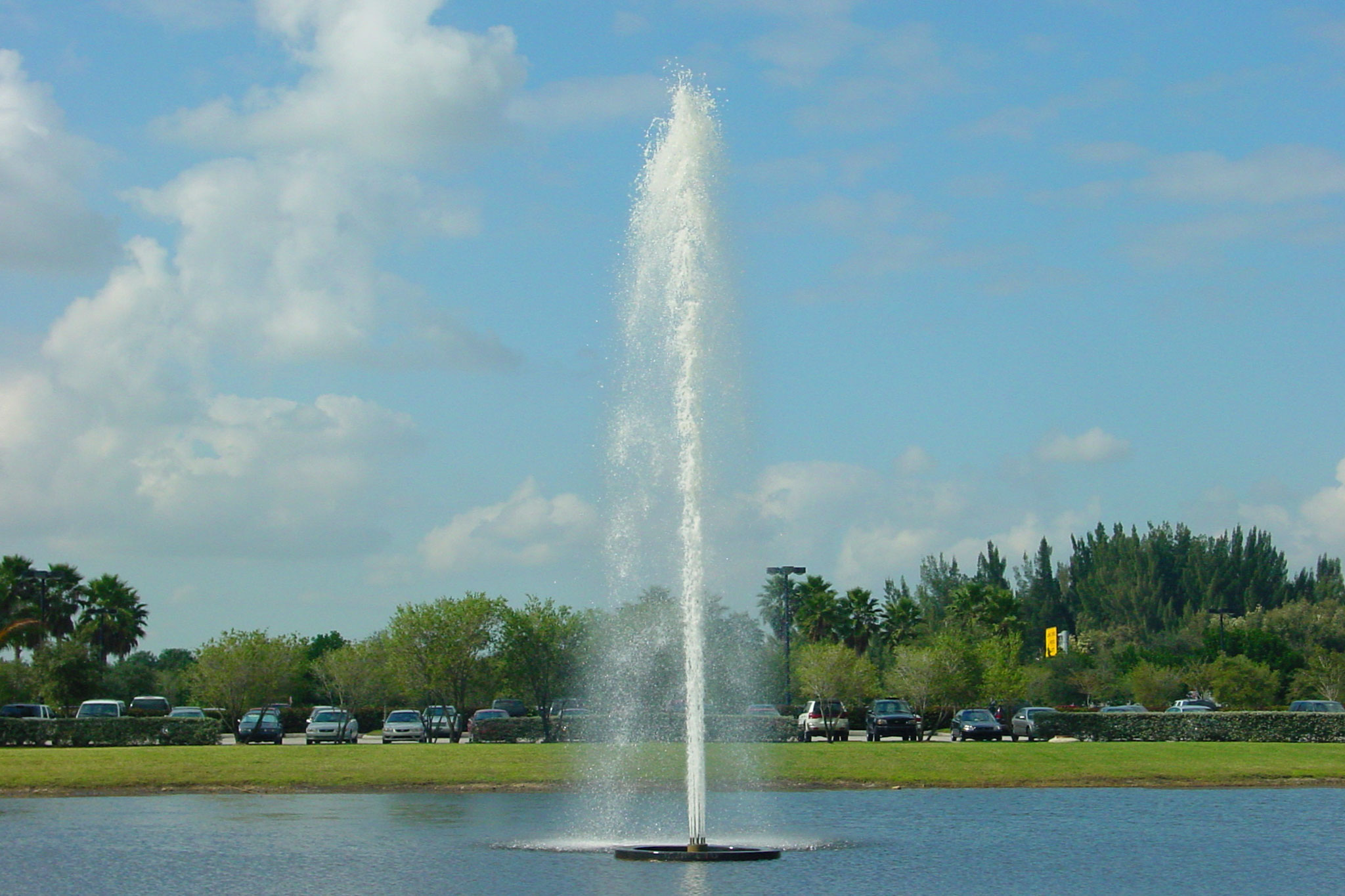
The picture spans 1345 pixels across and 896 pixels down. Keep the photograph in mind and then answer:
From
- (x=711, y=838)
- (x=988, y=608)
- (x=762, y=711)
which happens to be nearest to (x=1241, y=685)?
(x=988, y=608)

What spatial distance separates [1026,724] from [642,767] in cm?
2666

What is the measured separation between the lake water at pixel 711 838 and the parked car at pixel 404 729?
23.4 metres

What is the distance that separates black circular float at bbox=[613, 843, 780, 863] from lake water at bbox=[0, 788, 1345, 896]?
36 centimetres

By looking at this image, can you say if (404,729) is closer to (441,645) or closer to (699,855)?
(441,645)

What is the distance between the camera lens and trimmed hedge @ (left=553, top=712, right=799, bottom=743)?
51.0 m

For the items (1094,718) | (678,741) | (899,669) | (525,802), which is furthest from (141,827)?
(899,669)

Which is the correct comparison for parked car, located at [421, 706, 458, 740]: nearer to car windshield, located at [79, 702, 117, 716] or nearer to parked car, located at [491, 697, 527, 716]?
parked car, located at [491, 697, 527, 716]

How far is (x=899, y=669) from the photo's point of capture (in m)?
67.4

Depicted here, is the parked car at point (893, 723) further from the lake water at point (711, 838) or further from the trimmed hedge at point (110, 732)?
the trimmed hedge at point (110, 732)

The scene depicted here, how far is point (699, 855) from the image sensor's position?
21.1m

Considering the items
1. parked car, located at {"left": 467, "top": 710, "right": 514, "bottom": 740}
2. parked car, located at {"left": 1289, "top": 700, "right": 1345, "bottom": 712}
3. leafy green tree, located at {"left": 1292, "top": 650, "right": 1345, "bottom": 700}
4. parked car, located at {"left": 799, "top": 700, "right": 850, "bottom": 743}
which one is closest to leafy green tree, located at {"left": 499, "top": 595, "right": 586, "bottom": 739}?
parked car, located at {"left": 467, "top": 710, "right": 514, "bottom": 740}

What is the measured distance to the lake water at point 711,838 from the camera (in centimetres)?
1886

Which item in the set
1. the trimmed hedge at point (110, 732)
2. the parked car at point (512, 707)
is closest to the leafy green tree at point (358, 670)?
the parked car at point (512, 707)

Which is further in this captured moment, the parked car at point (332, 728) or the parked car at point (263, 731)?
the parked car at point (332, 728)
